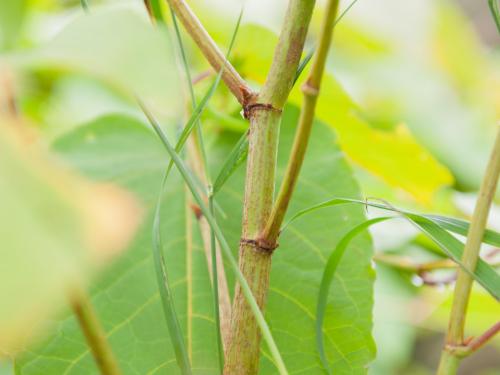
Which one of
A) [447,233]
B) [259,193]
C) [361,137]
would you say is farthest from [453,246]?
[361,137]

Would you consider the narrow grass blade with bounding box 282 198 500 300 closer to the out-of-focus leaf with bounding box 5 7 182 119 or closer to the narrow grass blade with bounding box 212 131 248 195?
the narrow grass blade with bounding box 212 131 248 195

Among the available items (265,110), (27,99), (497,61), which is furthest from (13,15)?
(497,61)

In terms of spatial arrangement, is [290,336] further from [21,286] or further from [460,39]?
[460,39]

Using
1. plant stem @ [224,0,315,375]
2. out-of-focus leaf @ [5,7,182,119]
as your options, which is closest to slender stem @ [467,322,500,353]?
plant stem @ [224,0,315,375]

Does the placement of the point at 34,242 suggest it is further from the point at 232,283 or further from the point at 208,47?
the point at 232,283

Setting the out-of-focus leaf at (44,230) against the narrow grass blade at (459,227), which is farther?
the narrow grass blade at (459,227)

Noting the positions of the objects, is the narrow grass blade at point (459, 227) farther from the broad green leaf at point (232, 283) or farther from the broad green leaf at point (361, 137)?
the broad green leaf at point (361, 137)

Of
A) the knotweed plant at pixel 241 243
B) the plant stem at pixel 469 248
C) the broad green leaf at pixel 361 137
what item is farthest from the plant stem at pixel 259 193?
the broad green leaf at pixel 361 137
